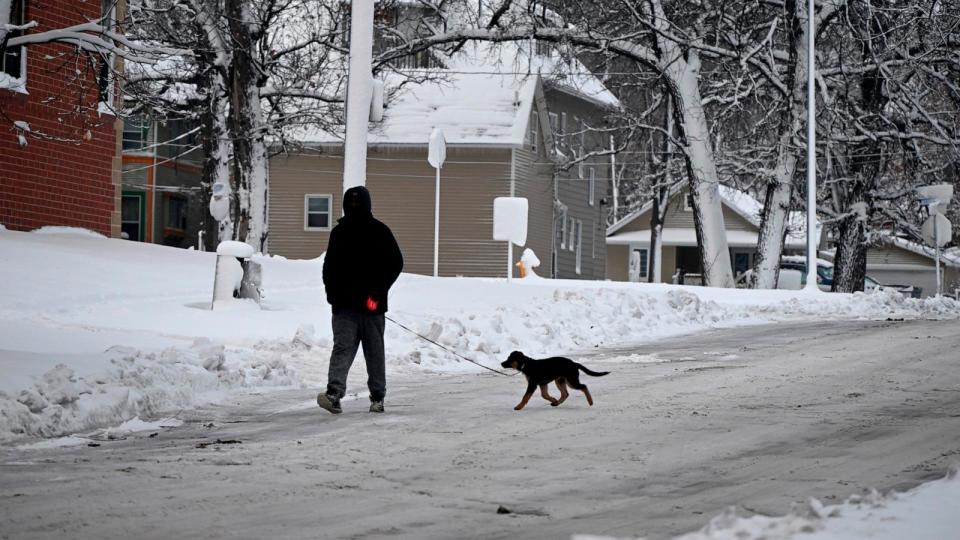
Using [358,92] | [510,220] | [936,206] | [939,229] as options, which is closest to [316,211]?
[936,206]

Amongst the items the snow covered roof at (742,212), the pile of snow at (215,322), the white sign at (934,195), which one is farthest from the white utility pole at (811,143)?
the snow covered roof at (742,212)

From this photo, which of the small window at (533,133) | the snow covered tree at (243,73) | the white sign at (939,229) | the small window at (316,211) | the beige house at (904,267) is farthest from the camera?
the beige house at (904,267)

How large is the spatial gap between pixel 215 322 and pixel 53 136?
10.2m

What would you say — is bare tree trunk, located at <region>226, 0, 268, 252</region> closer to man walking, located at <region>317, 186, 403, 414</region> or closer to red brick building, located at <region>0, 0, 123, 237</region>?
red brick building, located at <region>0, 0, 123, 237</region>

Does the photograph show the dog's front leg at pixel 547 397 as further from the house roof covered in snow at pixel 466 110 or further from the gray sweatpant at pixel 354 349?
the house roof covered in snow at pixel 466 110

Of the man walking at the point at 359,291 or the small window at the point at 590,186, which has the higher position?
the small window at the point at 590,186

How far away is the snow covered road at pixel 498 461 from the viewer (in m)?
7.39

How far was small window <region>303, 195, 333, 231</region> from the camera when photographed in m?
57.3

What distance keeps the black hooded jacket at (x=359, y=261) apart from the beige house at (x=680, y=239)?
2350 inches

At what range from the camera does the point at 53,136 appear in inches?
1090

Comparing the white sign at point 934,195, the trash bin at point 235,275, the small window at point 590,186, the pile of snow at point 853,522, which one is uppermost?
the small window at point 590,186

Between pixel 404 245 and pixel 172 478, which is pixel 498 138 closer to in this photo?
pixel 404 245

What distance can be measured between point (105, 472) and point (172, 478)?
52cm

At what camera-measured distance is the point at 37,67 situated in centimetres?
2786
